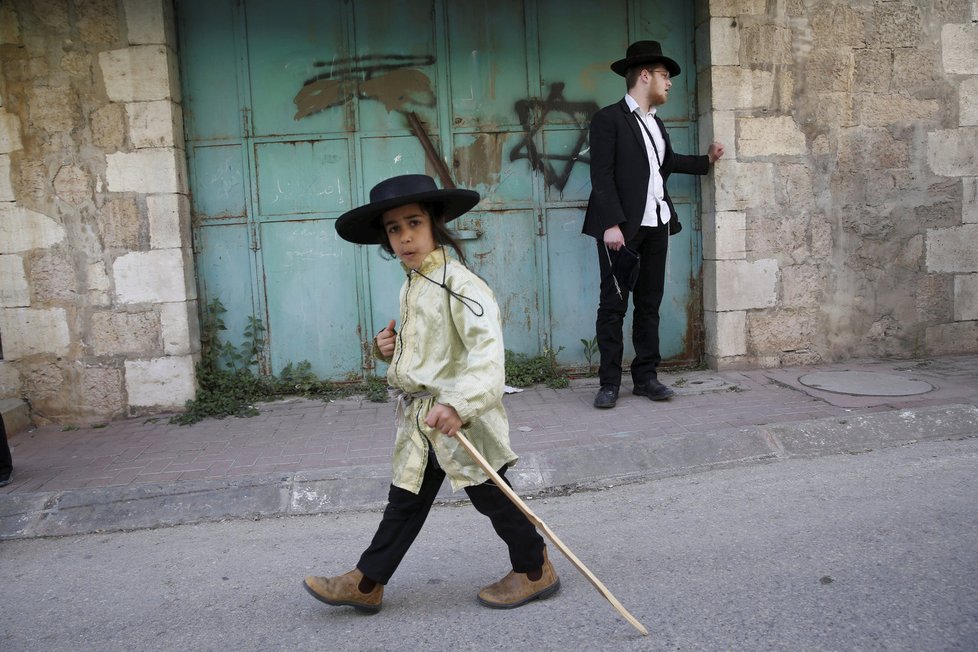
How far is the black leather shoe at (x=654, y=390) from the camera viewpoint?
5410 mm

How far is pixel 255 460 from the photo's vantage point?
4.60 meters

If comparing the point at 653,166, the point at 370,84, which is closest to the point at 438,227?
the point at 653,166

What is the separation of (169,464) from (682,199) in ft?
13.7

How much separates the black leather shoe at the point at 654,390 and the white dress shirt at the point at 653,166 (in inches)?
43.3

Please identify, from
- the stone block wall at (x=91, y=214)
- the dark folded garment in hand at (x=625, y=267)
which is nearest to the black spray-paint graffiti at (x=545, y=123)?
the dark folded garment in hand at (x=625, y=267)

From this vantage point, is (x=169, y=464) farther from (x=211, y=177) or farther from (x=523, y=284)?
(x=523, y=284)

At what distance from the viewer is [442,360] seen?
273 cm

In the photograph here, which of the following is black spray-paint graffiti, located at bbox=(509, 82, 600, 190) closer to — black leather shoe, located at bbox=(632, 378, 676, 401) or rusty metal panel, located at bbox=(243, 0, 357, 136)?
rusty metal panel, located at bbox=(243, 0, 357, 136)

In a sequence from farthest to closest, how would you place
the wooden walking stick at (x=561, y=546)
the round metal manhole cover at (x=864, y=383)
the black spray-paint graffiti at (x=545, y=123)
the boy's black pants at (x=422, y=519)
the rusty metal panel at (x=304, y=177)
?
the black spray-paint graffiti at (x=545, y=123) < the rusty metal panel at (x=304, y=177) < the round metal manhole cover at (x=864, y=383) < the boy's black pants at (x=422, y=519) < the wooden walking stick at (x=561, y=546)

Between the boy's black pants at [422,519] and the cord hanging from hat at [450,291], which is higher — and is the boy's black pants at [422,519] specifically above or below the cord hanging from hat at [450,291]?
below

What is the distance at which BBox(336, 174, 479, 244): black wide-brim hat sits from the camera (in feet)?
8.72

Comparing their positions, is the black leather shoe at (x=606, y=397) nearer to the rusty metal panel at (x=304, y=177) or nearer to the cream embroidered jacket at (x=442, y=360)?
the rusty metal panel at (x=304, y=177)

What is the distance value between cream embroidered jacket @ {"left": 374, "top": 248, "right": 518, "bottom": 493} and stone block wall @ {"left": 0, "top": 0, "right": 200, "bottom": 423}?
11.5 ft

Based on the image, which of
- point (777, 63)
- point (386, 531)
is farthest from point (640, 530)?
point (777, 63)
